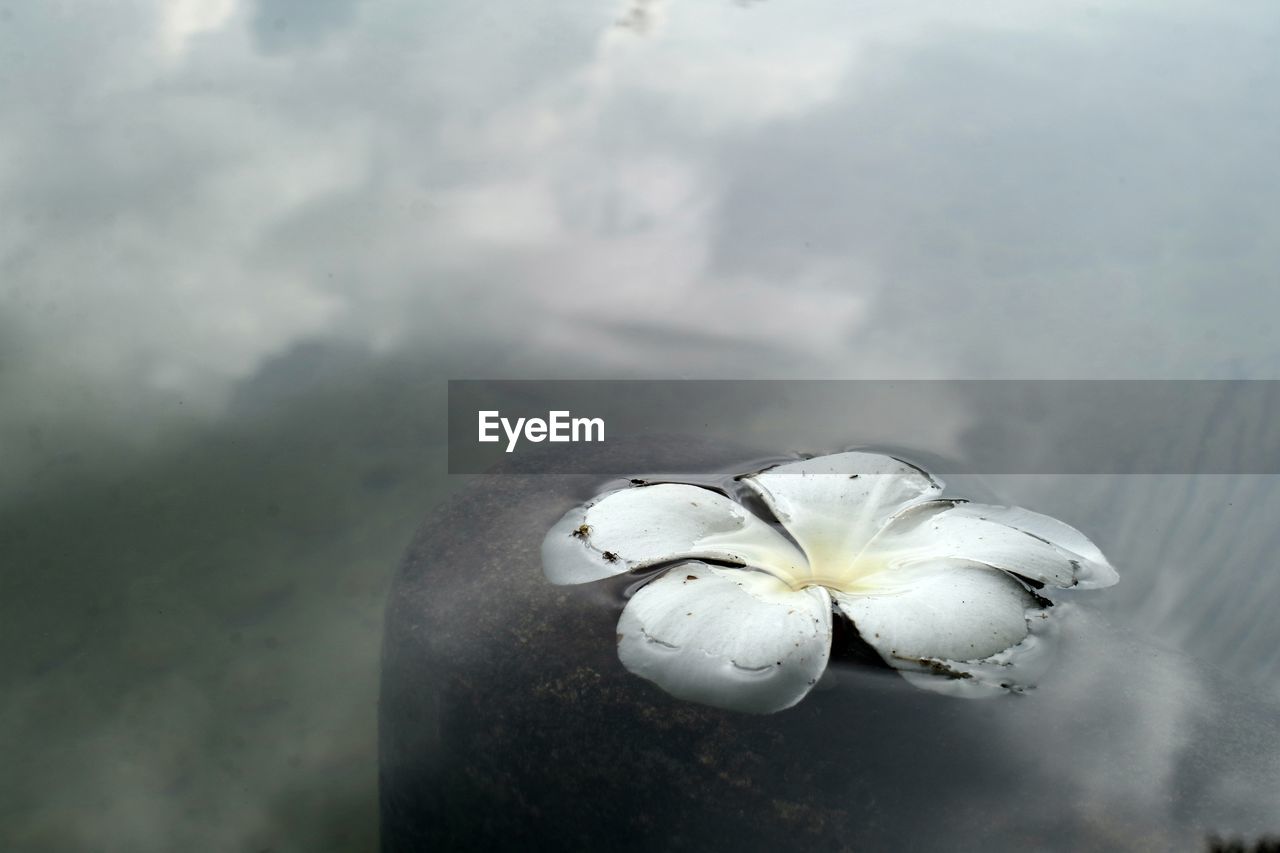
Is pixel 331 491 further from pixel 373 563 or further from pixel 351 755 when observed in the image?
pixel 351 755

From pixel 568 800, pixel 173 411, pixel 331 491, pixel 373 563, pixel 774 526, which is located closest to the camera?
pixel 568 800

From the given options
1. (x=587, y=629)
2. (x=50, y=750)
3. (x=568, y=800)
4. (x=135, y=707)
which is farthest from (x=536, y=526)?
(x=50, y=750)

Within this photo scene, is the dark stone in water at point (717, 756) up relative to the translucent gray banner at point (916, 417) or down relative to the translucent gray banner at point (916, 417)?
down

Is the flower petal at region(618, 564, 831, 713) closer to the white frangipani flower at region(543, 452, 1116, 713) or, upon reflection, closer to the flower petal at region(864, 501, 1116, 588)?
the white frangipani flower at region(543, 452, 1116, 713)

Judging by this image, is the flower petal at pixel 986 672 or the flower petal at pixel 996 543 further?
the flower petal at pixel 996 543
